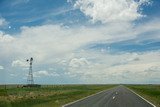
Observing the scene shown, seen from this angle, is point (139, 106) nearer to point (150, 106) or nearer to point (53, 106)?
point (150, 106)

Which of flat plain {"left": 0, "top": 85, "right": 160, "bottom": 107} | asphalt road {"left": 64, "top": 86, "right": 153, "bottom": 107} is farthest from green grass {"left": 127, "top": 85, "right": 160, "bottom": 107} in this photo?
asphalt road {"left": 64, "top": 86, "right": 153, "bottom": 107}

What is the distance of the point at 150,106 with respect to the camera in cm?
2700

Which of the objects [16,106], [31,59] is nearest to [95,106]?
[16,106]

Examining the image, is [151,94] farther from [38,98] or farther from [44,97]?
[38,98]

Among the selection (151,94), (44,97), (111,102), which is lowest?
(111,102)

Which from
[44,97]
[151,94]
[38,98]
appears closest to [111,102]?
[38,98]

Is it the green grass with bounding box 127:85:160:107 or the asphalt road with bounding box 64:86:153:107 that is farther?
the green grass with bounding box 127:85:160:107

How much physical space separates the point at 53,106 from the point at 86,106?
9.02 feet

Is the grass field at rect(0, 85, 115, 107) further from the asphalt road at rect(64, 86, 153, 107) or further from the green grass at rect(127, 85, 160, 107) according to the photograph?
the green grass at rect(127, 85, 160, 107)

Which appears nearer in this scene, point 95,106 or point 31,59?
point 95,106

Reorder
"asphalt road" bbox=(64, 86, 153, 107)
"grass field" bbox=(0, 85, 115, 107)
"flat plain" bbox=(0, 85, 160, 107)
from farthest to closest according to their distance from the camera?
"flat plain" bbox=(0, 85, 160, 107), "grass field" bbox=(0, 85, 115, 107), "asphalt road" bbox=(64, 86, 153, 107)

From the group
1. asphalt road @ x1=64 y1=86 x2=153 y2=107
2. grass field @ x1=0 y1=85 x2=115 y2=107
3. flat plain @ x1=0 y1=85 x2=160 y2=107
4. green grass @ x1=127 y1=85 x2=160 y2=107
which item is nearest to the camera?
asphalt road @ x1=64 y1=86 x2=153 y2=107

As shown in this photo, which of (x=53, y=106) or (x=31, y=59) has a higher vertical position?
(x=31, y=59)

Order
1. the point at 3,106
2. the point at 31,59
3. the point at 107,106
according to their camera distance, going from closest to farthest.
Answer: the point at 107,106 < the point at 3,106 < the point at 31,59
